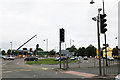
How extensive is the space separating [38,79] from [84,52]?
12811 cm

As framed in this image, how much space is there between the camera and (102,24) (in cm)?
1463

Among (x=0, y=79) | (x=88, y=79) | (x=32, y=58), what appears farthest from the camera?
(x=32, y=58)

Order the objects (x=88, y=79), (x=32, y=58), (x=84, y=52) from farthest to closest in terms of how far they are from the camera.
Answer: (x=84, y=52), (x=32, y=58), (x=88, y=79)

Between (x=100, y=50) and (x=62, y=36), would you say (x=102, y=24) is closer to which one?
(x=100, y=50)

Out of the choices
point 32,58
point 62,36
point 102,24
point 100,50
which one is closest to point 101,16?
point 102,24

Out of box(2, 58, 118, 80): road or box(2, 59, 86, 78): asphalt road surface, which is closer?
box(2, 59, 86, 78): asphalt road surface

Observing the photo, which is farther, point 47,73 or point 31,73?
point 47,73

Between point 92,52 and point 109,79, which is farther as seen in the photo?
point 92,52

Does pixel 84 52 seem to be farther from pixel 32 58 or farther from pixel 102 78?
pixel 102 78

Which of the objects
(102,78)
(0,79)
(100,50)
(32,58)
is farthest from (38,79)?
(32,58)

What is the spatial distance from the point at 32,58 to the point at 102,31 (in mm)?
38495

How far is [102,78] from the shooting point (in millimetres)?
13602

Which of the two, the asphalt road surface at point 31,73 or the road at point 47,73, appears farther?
the road at point 47,73

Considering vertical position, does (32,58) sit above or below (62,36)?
below
